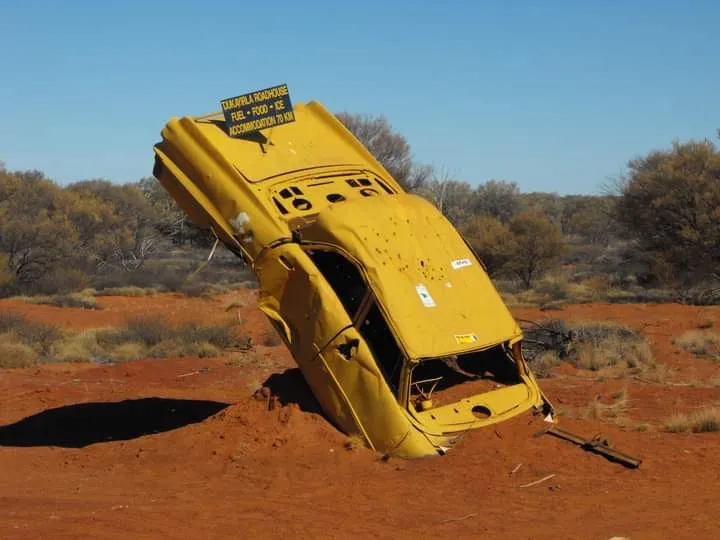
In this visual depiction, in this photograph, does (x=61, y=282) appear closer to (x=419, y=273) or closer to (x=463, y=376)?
(x=463, y=376)

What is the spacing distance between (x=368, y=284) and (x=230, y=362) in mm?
10897

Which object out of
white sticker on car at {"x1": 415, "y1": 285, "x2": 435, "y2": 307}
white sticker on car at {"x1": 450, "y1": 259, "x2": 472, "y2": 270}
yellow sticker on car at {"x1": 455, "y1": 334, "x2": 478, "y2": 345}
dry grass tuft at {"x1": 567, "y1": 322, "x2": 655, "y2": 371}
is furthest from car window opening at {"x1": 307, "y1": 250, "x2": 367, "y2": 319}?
dry grass tuft at {"x1": 567, "y1": 322, "x2": 655, "y2": 371}

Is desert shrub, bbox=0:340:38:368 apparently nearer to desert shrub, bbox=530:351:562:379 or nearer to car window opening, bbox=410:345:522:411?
desert shrub, bbox=530:351:562:379

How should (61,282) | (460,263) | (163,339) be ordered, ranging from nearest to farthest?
(460,263)
(163,339)
(61,282)

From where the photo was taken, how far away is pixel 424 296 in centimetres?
953

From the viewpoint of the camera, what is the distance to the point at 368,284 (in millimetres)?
9328

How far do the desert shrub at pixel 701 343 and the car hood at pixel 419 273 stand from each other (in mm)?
9672

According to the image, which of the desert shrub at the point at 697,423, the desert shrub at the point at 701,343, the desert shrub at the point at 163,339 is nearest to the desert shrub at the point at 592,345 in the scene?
the desert shrub at the point at 701,343

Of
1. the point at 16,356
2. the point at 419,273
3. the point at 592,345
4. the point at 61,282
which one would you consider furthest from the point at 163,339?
the point at 61,282

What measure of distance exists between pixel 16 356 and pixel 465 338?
12.8m

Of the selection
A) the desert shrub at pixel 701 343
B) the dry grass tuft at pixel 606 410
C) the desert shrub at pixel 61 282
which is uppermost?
the desert shrub at pixel 61 282

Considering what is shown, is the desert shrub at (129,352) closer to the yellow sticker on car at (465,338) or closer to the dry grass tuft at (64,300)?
the dry grass tuft at (64,300)

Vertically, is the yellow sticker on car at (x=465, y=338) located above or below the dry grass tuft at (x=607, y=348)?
above

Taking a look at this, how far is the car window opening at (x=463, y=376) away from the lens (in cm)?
976
